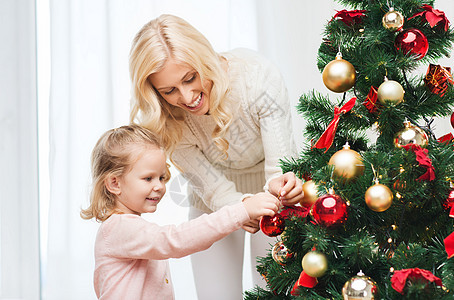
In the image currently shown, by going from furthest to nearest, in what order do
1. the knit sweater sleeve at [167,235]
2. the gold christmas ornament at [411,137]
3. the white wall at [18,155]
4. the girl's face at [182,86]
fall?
the white wall at [18,155] → the girl's face at [182,86] → the knit sweater sleeve at [167,235] → the gold christmas ornament at [411,137]

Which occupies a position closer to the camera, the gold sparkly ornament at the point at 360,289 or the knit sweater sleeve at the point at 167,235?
the gold sparkly ornament at the point at 360,289

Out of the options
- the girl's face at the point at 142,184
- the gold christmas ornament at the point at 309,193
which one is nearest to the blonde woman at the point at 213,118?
the girl's face at the point at 142,184

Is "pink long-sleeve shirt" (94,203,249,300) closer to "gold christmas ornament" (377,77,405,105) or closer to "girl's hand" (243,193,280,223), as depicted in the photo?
"girl's hand" (243,193,280,223)

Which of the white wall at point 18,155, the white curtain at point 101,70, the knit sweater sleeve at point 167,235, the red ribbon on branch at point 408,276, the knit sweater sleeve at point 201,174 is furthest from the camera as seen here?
the white curtain at point 101,70

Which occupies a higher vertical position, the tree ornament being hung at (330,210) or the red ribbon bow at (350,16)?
the red ribbon bow at (350,16)

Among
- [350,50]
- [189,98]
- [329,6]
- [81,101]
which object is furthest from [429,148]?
[81,101]

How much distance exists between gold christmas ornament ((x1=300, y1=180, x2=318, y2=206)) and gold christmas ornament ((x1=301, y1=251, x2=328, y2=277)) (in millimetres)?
131

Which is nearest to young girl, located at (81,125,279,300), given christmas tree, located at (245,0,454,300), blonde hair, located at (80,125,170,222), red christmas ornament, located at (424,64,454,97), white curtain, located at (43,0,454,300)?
blonde hair, located at (80,125,170,222)

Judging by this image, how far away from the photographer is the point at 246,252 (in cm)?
217

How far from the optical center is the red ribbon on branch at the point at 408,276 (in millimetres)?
671

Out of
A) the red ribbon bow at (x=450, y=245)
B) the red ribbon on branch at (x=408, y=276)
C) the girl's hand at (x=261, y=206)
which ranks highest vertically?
the red ribbon bow at (x=450, y=245)

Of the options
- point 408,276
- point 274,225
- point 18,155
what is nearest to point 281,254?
point 274,225

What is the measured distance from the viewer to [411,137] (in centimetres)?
80

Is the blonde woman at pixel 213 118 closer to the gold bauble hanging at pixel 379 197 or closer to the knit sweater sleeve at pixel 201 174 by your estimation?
the knit sweater sleeve at pixel 201 174
